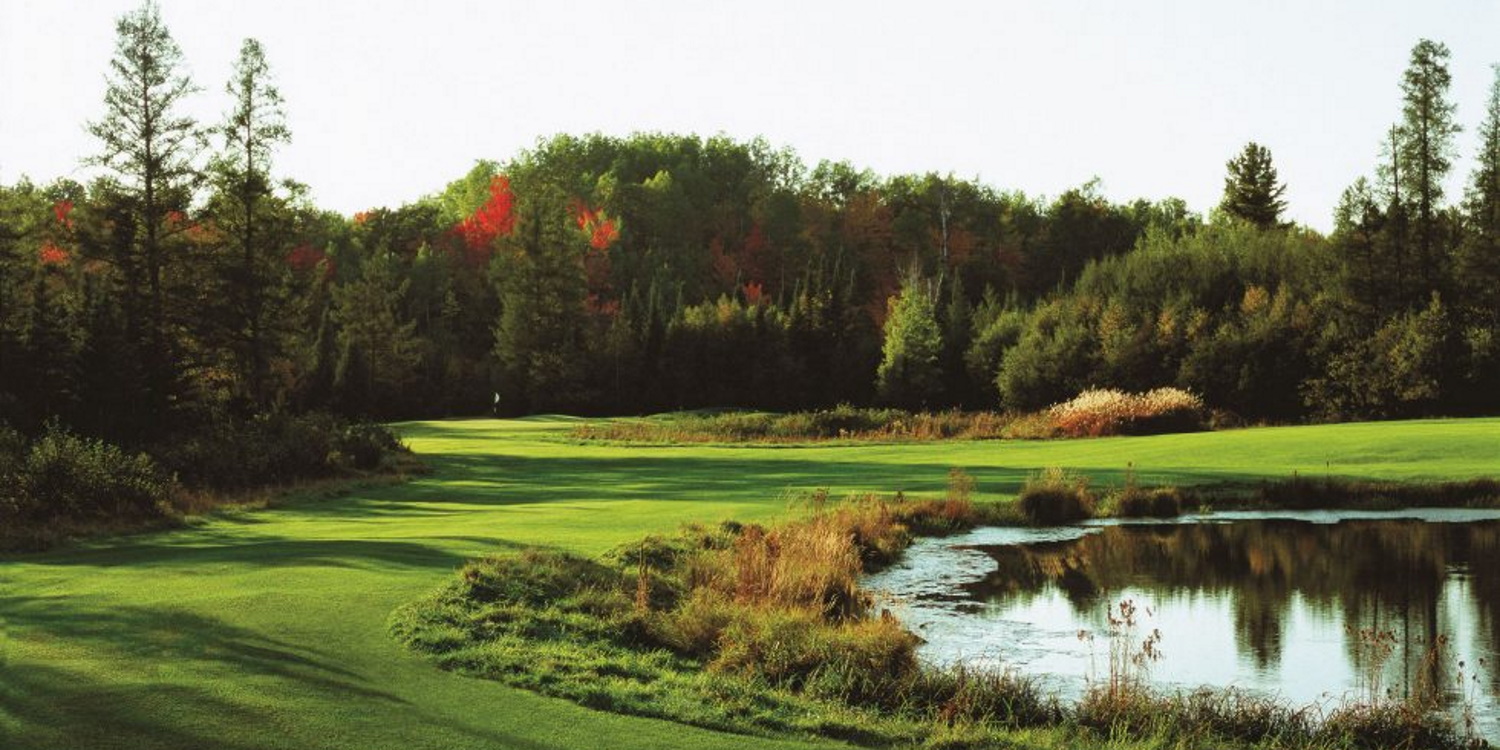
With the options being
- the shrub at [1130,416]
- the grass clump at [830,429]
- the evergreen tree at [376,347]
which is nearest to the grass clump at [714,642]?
the grass clump at [830,429]

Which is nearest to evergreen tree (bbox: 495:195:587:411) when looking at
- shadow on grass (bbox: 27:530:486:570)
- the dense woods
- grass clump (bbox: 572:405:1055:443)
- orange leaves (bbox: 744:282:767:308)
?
the dense woods

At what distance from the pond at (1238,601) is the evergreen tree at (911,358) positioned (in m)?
41.0

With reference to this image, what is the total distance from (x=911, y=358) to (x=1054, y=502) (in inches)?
1617

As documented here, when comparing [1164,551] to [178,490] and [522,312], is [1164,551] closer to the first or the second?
[178,490]

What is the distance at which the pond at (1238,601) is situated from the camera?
1338 centimetres

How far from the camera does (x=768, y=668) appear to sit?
1181 centimetres

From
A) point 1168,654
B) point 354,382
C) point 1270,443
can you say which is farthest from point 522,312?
point 1168,654

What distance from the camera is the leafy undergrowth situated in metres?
10.1

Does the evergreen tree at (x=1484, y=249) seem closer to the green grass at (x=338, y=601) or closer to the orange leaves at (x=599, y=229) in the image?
the green grass at (x=338, y=601)

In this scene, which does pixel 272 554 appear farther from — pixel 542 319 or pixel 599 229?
pixel 599 229

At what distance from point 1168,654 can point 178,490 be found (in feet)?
60.2

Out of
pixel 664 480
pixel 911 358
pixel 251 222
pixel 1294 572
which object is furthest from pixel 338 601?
pixel 911 358

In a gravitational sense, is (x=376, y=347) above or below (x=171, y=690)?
above

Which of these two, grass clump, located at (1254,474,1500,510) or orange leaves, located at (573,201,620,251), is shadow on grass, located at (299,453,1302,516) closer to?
grass clump, located at (1254,474,1500,510)
